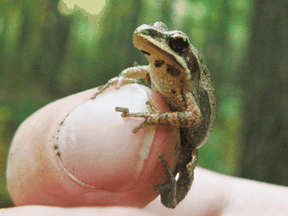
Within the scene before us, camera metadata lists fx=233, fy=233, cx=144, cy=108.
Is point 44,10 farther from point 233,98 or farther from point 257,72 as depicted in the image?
point 233,98

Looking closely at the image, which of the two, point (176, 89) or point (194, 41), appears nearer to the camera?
point (176, 89)

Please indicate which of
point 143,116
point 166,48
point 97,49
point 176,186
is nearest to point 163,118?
point 143,116

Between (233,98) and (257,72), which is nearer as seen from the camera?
(257,72)

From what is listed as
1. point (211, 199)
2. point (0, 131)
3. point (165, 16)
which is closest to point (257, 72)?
point (165, 16)

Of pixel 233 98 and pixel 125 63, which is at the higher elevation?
pixel 125 63

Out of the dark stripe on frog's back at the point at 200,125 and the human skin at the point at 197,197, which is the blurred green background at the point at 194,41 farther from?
the dark stripe on frog's back at the point at 200,125

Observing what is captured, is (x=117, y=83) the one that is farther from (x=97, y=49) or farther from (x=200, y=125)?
(x=97, y=49)

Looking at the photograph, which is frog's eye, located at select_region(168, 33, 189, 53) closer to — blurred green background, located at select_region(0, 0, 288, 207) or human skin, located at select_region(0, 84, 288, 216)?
human skin, located at select_region(0, 84, 288, 216)
